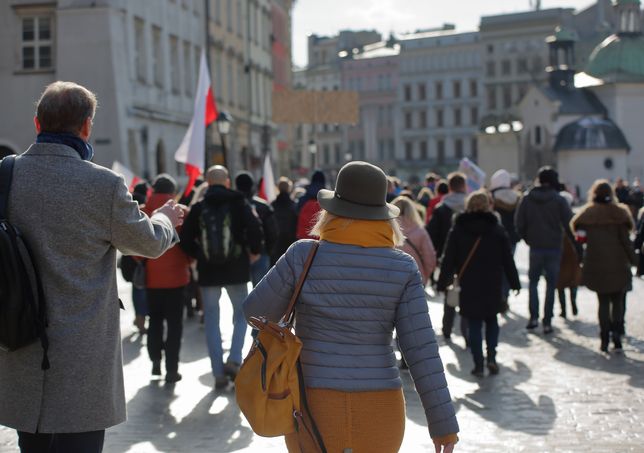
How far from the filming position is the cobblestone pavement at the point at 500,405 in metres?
8.30

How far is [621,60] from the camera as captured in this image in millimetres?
84938

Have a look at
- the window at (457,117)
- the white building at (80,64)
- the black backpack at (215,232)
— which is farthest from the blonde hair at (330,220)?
the window at (457,117)

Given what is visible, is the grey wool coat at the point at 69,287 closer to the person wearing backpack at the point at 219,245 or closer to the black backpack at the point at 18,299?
the black backpack at the point at 18,299

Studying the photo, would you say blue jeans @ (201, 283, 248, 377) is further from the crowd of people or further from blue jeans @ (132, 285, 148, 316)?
the crowd of people

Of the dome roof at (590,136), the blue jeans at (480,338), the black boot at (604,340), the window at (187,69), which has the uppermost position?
the window at (187,69)

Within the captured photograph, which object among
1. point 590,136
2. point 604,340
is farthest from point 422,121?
point 604,340

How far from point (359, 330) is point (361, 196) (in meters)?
0.52

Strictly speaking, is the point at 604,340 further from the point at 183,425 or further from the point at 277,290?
the point at 277,290

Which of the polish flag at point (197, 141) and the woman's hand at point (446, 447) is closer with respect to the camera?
the woman's hand at point (446, 447)

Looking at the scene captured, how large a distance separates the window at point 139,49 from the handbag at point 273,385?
3149 centimetres

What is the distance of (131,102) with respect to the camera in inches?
1347

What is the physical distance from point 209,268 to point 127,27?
24.5 meters

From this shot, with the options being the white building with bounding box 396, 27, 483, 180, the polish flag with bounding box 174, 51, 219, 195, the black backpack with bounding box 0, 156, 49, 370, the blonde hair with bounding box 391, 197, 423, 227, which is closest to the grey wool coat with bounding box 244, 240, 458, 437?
the black backpack with bounding box 0, 156, 49, 370

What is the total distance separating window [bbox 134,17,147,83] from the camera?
117ft
